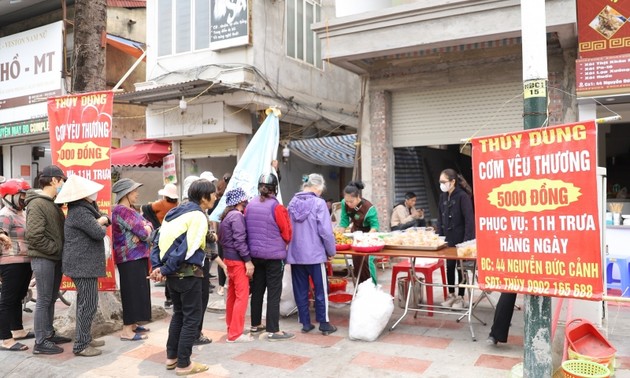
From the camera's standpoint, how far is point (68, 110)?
6.09m

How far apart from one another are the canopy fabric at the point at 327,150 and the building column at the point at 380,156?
1880mm

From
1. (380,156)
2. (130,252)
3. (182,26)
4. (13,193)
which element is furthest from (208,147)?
(130,252)

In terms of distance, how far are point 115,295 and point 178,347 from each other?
8.29 feet

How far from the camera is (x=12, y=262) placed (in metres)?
5.51

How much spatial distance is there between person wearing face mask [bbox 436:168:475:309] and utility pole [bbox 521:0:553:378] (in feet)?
8.02

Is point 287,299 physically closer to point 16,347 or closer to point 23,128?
point 16,347

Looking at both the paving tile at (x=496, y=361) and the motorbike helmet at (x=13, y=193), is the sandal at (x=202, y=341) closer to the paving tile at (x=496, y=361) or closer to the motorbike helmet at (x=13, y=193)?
the motorbike helmet at (x=13, y=193)

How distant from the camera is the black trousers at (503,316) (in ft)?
16.4

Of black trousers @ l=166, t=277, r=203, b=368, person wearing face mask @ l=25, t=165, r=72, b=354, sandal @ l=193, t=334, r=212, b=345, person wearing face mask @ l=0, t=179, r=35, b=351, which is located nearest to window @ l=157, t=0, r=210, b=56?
person wearing face mask @ l=0, t=179, r=35, b=351

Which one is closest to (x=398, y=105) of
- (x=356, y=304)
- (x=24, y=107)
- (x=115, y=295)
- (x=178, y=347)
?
(x=356, y=304)

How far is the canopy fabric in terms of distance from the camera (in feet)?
41.4

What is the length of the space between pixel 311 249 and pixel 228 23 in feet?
26.2

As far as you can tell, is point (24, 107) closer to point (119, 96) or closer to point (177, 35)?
point (119, 96)

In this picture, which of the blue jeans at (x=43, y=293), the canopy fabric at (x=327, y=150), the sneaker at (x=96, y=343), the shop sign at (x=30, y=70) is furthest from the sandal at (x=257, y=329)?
the shop sign at (x=30, y=70)
